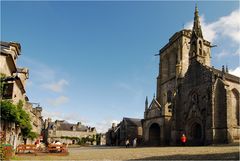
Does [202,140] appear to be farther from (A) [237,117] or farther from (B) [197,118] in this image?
(A) [237,117]

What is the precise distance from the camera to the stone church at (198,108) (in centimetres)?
2672

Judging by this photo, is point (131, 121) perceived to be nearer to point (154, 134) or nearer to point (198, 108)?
point (154, 134)

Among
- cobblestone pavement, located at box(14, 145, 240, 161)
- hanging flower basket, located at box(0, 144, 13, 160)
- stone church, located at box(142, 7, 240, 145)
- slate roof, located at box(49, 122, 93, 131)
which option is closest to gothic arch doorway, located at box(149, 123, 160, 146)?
stone church, located at box(142, 7, 240, 145)

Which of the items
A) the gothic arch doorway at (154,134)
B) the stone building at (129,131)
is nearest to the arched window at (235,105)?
the gothic arch doorway at (154,134)

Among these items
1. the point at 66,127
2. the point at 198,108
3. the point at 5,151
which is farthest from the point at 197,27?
the point at 66,127

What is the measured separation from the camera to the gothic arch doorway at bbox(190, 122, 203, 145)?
98.1ft

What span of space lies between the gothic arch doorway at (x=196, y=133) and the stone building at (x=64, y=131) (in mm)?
51468

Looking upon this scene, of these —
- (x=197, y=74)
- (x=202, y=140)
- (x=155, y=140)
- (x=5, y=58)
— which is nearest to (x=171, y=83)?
(x=155, y=140)

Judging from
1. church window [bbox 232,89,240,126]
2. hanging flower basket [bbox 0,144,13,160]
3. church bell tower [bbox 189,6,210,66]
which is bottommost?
hanging flower basket [bbox 0,144,13,160]

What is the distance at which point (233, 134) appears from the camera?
1054 inches

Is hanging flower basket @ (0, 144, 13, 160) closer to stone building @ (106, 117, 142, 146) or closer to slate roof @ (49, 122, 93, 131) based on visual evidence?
stone building @ (106, 117, 142, 146)

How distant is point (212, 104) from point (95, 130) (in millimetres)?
65918

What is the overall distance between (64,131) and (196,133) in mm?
55845

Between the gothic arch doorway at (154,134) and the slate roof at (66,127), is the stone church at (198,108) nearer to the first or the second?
the gothic arch doorway at (154,134)
